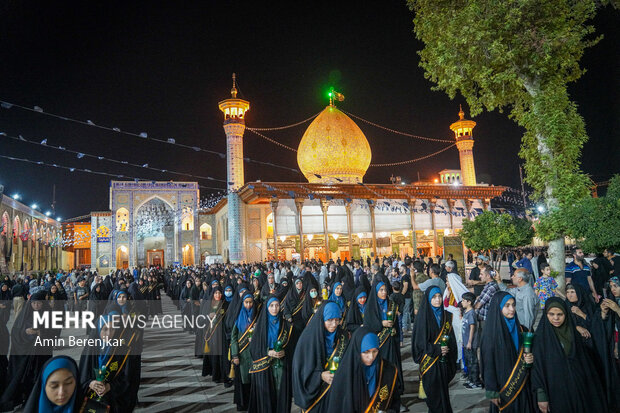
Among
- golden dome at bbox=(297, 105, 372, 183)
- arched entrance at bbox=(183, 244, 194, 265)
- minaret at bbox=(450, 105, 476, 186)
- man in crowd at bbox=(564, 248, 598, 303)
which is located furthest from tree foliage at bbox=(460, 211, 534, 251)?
arched entrance at bbox=(183, 244, 194, 265)

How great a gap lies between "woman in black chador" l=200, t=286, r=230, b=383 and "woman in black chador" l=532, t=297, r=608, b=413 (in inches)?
147

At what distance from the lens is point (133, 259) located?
32.0m

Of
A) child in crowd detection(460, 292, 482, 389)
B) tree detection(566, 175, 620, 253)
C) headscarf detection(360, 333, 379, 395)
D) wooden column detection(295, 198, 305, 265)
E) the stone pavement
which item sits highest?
wooden column detection(295, 198, 305, 265)

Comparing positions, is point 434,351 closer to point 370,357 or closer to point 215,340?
point 370,357

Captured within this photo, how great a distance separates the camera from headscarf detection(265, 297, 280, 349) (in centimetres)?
409

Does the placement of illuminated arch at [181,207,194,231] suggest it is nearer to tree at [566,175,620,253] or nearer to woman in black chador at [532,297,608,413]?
tree at [566,175,620,253]

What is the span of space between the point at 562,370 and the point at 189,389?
14.0 ft

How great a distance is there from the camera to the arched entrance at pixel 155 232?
3384cm

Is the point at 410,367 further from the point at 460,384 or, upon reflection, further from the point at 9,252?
the point at 9,252

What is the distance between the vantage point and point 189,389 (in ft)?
18.1

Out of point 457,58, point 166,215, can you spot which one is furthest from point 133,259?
point 457,58

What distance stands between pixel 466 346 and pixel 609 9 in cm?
763

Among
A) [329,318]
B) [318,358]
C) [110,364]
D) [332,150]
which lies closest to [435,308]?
[329,318]

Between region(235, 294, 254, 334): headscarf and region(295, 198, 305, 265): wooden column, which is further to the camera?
region(295, 198, 305, 265): wooden column
